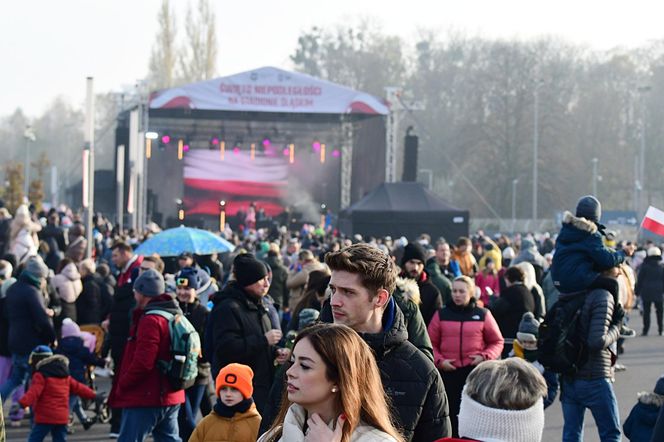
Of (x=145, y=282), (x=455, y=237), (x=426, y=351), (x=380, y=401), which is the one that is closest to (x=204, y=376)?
(x=145, y=282)

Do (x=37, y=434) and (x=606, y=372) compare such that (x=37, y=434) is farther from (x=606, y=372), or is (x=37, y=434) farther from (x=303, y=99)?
(x=303, y=99)

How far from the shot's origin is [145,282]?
850cm

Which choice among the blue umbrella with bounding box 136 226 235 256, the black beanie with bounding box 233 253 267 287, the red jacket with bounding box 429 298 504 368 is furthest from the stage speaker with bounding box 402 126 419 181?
the black beanie with bounding box 233 253 267 287

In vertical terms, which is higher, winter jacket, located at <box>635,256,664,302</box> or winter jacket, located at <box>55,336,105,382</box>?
winter jacket, located at <box>55,336,105,382</box>

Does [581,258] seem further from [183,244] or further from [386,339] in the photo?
[183,244]

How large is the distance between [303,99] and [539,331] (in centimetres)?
2772

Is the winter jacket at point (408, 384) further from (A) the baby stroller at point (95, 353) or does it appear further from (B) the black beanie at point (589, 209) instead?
(A) the baby stroller at point (95, 353)

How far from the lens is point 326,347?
3615mm

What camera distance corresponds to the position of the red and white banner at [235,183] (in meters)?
45.2

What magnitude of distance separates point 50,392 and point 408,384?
19.8ft

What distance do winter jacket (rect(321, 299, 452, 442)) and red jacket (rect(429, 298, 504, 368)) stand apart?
181 inches

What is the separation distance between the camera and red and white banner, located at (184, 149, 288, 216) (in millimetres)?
45250

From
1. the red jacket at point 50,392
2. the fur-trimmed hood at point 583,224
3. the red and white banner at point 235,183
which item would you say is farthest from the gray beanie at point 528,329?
the red and white banner at point 235,183

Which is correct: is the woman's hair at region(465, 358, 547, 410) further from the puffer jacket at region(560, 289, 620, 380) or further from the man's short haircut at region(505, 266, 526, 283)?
the man's short haircut at region(505, 266, 526, 283)
